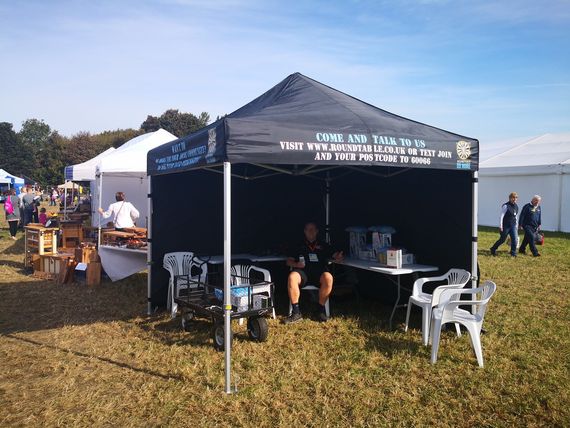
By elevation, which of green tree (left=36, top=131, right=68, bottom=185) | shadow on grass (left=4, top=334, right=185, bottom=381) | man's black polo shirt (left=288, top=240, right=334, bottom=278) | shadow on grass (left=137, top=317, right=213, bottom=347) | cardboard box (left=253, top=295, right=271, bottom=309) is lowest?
shadow on grass (left=4, top=334, right=185, bottom=381)

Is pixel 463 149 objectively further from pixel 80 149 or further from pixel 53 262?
pixel 80 149

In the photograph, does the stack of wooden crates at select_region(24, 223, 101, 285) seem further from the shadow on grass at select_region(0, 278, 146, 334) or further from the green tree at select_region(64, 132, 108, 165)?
the green tree at select_region(64, 132, 108, 165)

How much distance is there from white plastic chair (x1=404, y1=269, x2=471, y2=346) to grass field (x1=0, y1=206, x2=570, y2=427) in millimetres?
242

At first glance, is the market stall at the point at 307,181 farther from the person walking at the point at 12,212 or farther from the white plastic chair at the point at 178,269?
the person walking at the point at 12,212

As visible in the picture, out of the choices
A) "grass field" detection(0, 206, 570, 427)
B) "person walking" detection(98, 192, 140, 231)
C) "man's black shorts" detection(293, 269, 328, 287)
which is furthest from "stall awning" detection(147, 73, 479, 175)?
"person walking" detection(98, 192, 140, 231)

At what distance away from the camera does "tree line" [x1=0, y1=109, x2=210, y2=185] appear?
56.5 meters

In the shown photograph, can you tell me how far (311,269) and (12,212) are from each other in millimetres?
13077

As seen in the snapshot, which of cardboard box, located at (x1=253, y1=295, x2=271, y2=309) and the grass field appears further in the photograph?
cardboard box, located at (x1=253, y1=295, x2=271, y2=309)

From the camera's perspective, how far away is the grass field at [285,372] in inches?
132

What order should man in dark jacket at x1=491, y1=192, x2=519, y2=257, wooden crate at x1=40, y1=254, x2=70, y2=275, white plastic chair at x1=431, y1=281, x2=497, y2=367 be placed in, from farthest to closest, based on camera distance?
man in dark jacket at x1=491, y1=192, x2=519, y2=257
wooden crate at x1=40, y1=254, x2=70, y2=275
white plastic chair at x1=431, y1=281, x2=497, y2=367

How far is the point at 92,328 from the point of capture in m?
5.46

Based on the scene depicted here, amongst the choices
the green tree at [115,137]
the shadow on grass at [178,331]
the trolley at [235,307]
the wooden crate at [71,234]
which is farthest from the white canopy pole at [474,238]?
the green tree at [115,137]

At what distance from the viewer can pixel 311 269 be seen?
5.80 metres

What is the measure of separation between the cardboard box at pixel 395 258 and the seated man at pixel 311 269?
72 cm
